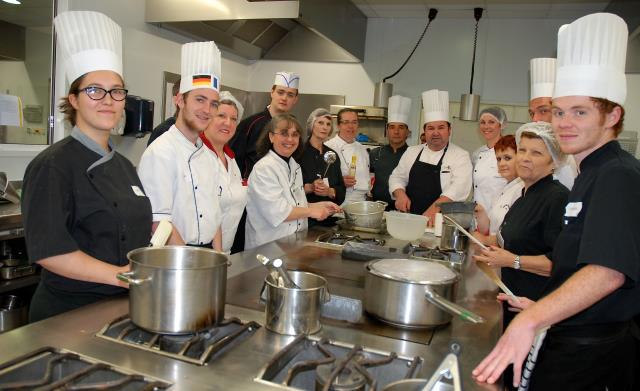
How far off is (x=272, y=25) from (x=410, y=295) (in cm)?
483

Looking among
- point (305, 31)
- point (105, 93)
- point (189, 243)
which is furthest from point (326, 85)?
point (105, 93)

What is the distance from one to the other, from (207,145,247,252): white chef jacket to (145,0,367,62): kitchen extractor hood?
1756mm

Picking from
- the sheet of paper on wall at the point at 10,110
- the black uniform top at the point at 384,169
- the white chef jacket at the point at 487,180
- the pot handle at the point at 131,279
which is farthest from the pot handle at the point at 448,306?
the sheet of paper on wall at the point at 10,110

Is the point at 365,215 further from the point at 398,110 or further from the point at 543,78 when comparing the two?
the point at 398,110

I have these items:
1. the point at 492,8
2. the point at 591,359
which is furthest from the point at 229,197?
the point at 492,8

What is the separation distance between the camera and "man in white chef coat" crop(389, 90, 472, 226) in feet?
11.5

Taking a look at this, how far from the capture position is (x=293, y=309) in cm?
106

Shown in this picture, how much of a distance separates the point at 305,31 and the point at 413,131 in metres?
1.70

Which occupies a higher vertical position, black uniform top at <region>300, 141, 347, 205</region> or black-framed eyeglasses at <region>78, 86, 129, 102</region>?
black-framed eyeglasses at <region>78, 86, 129, 102</region>

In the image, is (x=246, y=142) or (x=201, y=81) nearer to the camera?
(x=201, y=81)

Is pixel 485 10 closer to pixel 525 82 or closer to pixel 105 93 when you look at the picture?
pixel 525 82

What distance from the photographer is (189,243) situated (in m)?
1.94

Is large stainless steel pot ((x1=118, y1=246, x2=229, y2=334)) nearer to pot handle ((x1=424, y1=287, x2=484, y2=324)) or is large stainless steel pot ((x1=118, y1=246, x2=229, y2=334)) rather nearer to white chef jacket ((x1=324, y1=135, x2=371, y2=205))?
pot handle ((x1=424, y1=287, x2=484, y2=324))

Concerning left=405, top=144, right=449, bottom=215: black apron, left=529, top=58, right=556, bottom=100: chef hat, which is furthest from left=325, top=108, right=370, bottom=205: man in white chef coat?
left=529, top=58, right=556, bottom=100: chef hat
